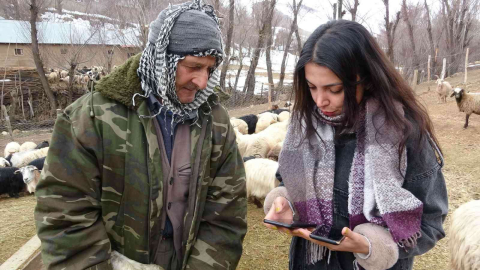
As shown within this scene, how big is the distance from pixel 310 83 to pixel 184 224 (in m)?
0.85

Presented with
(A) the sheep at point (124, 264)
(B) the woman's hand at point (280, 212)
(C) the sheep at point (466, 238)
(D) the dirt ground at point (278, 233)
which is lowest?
(D) the dirt ground at point (278, 233)

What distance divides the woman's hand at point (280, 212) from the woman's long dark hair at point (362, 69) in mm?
470

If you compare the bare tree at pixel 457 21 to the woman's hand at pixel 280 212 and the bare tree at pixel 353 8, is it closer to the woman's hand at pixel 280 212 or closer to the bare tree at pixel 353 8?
the bare tree at pixel 353 8

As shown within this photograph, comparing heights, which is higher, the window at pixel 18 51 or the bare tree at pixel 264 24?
the bare tree at pixel 264 24

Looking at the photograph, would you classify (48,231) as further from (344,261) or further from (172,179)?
(344,261)

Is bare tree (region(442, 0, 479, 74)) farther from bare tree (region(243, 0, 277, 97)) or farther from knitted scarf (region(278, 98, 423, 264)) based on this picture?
knitted scarf (region(278, 98, 423, 264))

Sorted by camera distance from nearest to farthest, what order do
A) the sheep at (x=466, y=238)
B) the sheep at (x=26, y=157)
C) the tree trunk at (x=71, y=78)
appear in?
the sheep at (x=466, y=238) < the sheep at (x=26, y=157) < the tree trunk at (x=71, y=78)

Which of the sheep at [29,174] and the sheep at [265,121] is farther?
the sheep at [265,121]

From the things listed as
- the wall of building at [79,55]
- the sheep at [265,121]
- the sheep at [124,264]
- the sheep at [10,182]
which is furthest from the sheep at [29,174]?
the wall of building at [79,55]

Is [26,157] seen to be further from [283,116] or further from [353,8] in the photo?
[353,8]

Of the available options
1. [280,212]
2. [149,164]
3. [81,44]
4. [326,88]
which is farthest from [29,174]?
[81,44]

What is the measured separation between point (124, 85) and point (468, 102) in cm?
1026

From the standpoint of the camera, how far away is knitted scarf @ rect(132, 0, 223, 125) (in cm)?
142

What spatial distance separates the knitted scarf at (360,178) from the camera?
1218mm
